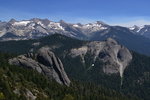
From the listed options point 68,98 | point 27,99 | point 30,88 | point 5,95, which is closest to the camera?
point 5,95

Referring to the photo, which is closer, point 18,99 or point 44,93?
point 18,99

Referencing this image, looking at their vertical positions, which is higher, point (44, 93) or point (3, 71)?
point (3, 71)

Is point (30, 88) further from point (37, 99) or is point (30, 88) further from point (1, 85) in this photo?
point (1, 85)

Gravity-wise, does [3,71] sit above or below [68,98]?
above

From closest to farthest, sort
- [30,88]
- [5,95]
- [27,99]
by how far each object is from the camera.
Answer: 1. [5,95]
2. [27,99]
3. [30,88]

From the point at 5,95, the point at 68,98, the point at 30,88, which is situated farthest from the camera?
the point at 68,98

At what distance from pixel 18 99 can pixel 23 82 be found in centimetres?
2993

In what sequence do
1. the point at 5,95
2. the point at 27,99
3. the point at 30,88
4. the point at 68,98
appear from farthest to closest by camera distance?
the point at 68,98, the point at 30,88, the point at 27,99, the point at 5,95

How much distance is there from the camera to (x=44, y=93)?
648ft

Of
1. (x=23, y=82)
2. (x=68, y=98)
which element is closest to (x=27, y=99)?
(x=23, y=82)

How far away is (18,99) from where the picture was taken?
526ft

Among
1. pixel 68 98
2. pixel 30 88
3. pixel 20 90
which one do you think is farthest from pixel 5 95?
pixel 68 98

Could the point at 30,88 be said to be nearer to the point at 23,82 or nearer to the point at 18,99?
the point at 23,82

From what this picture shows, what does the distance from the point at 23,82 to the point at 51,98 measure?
16398 millimetres
